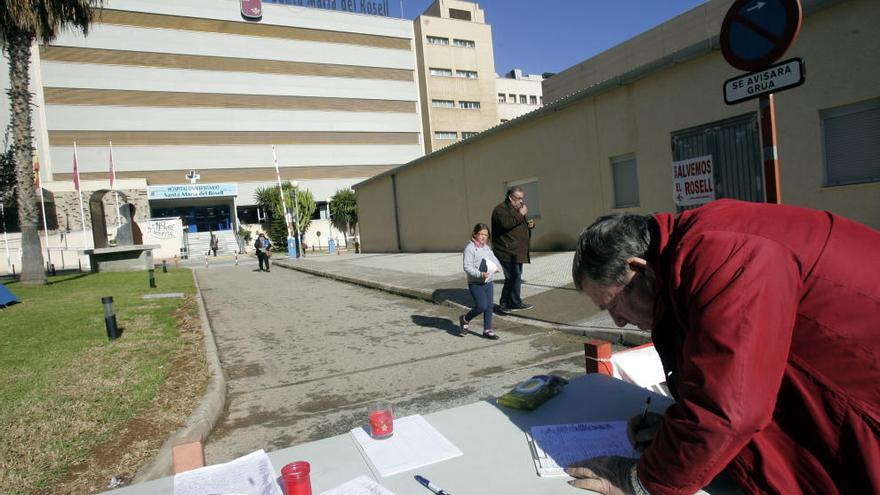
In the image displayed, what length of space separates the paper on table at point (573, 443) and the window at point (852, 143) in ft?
28.2

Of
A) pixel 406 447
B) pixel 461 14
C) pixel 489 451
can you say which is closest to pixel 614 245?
pixel 489 451

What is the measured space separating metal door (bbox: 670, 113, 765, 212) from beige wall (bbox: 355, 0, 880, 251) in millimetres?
210

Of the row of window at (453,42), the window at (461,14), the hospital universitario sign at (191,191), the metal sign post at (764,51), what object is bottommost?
the metal sign post at (764,51)

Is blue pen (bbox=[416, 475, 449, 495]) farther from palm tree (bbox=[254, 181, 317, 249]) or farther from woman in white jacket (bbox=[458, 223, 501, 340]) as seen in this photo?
palm tree (bbox=[254, 181, 317, 249])

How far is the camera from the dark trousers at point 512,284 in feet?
26.1

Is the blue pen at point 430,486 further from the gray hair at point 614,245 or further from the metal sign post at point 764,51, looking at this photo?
the metal sign post at point 764,51

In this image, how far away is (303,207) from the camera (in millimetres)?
44812

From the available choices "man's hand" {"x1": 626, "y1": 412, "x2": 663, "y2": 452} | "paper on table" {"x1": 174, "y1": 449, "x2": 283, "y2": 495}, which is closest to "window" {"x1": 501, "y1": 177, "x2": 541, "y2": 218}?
"man's hand" {"x1": 626, "y1": 412, "x2": 663, "y2": 452}

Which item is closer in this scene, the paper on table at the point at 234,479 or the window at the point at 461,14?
the paper on table at the point at 234,479

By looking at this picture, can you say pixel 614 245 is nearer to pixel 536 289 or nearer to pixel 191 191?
pixel 536 289

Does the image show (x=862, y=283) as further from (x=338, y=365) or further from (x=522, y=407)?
(x=338, y=365)

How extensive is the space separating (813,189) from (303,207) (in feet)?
133

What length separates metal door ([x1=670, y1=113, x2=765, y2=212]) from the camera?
9.34 m

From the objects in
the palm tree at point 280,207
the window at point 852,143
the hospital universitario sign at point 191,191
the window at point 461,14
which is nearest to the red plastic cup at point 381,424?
the window at point 852,143
